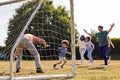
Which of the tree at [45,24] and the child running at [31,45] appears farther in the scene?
the tree at [45,24]

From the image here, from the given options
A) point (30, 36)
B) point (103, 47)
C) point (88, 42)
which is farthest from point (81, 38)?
point (30, 36)

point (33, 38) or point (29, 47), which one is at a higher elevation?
point (33, 38)

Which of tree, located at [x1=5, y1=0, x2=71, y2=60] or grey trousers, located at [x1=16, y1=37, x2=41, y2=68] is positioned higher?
tree, located at [x1=5, y1=0, x2=71, y2=60]

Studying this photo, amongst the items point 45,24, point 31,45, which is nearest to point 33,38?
point 31,45

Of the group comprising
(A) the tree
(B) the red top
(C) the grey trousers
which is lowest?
(C) the grey trousers

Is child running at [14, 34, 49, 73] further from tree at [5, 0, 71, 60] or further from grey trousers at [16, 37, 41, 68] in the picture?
tree at [5, 0, 71, 60]

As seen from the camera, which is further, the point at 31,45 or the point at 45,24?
the point at 45,24

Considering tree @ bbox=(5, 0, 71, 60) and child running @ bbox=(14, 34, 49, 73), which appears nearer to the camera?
child running @ bbox=(14, 34, 49, 73)

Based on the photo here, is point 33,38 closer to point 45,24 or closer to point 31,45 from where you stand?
point 31,45

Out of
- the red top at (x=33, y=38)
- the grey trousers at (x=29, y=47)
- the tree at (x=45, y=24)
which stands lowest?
the grey trousers at (x=29, y=47)

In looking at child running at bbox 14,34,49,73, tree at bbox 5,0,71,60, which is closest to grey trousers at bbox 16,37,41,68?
child running at bbox 14,34,49,73

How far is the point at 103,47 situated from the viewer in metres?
15.6

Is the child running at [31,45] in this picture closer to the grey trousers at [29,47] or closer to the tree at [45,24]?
the grey trousers at [29,47]

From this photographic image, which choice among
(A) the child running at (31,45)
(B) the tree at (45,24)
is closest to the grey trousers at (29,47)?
(A) the child running at (31,45)
